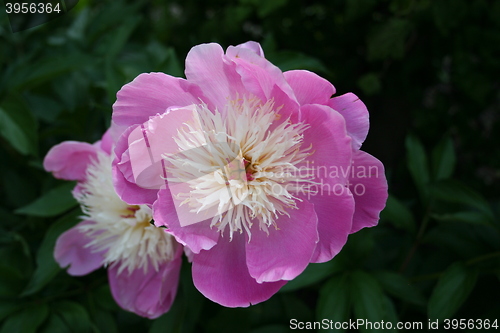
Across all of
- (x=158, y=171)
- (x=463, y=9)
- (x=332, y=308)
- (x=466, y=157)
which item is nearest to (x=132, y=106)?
(x=158, y=171)

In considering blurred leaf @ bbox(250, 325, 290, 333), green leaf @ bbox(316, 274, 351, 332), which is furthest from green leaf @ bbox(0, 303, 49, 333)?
green leaf @ bbox(316, 274, 351, 332)

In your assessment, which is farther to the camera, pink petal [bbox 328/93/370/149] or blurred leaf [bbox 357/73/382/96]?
blurred leaf [bbox 357/73/382/96]

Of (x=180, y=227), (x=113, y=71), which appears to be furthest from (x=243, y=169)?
(x=113, y=71)

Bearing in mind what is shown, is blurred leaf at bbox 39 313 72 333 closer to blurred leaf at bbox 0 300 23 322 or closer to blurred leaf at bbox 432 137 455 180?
blurred leaf at bbox 0 300 23 322

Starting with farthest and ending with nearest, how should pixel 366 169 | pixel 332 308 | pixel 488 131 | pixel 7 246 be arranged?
pixel 488 131 < pixel 7 246 < pixel 332 308 < pixel 366 169

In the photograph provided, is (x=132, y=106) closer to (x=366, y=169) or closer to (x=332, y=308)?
(x=366, y=169)

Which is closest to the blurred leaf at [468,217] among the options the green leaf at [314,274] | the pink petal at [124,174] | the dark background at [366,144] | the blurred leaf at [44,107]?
the dark background at [366,144]
